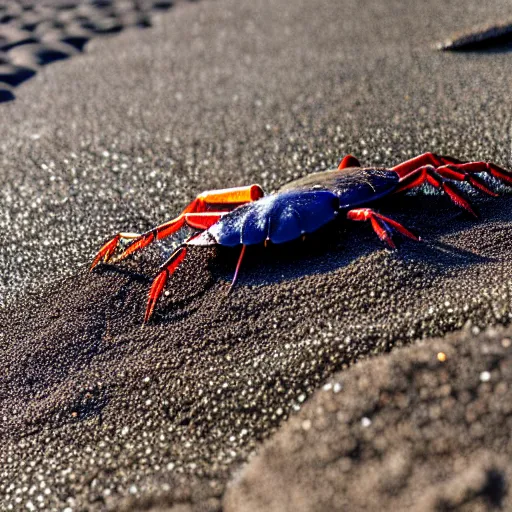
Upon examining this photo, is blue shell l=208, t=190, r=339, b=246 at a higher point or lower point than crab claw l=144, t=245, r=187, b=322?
higher

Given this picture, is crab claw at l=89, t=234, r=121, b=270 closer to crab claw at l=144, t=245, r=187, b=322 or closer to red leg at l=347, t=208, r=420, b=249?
crab claw at l=144, t=245, r=187, b=322

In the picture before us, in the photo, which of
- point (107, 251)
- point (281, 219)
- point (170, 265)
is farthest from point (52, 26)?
point (281, 219)

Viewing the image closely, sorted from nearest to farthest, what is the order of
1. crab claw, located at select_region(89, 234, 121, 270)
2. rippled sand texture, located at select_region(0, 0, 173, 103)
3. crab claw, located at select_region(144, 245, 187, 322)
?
crab claw, located at select_region(144, 245, 187, 322) < crab claw, located at select_region(89, 234, 121, 270) < rippled sand texture, located at select_region(0, 0, 173, 103)

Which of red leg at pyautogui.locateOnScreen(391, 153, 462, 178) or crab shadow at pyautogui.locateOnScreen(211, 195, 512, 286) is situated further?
red leg at pyautogui.locateOnScreen(391, 153, 462, 178)

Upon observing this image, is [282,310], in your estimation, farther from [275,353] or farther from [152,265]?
[152,265]

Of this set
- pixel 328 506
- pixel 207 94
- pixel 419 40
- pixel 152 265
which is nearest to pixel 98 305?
pixel 152 265

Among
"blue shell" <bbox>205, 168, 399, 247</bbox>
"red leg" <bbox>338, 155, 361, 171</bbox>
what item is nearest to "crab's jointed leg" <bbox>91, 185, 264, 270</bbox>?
"blue shell" <bbox>205, 168, 399, 247</bbox>

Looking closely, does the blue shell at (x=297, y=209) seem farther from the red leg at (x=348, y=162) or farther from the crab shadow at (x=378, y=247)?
the red leg at (x=348, y=162)
